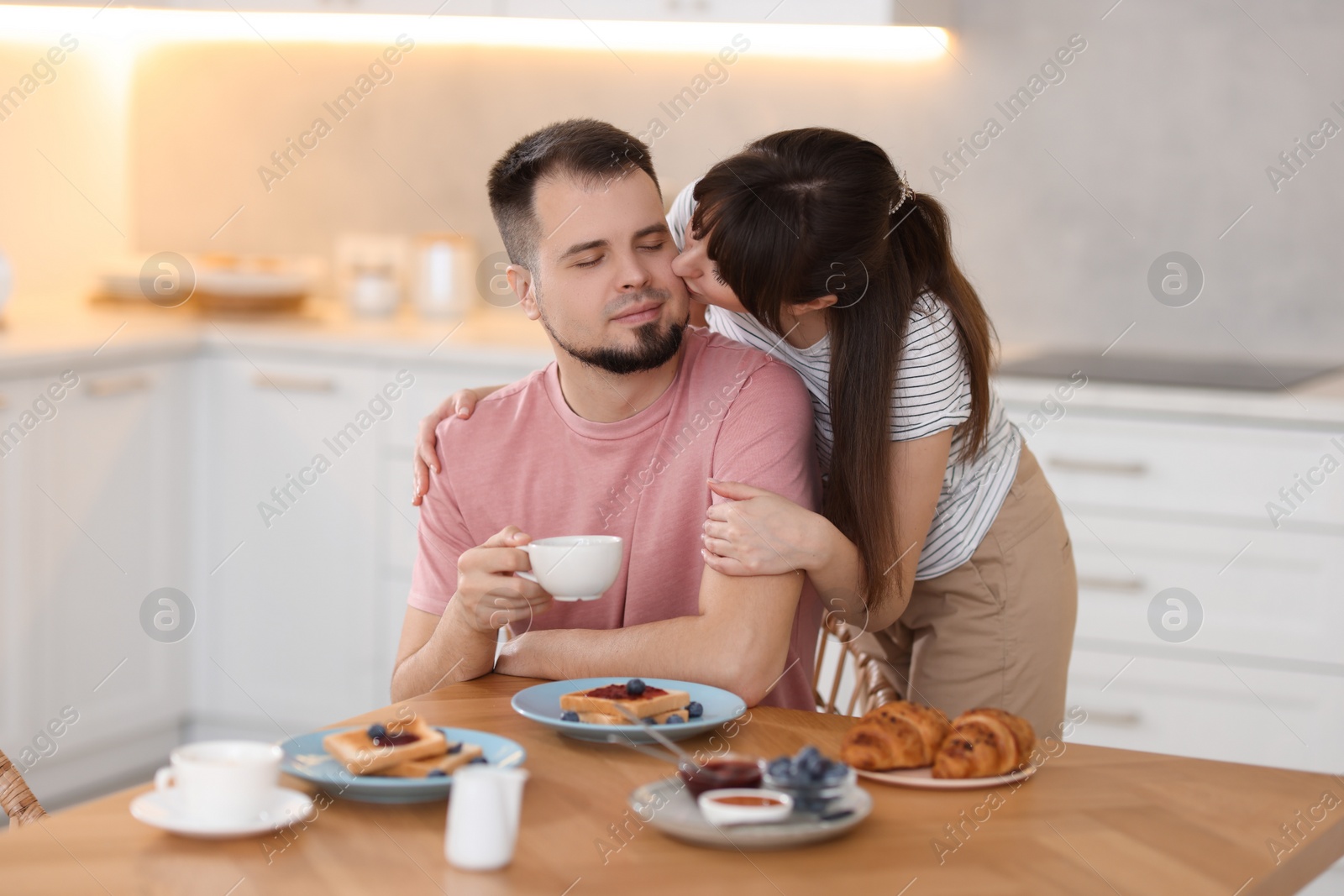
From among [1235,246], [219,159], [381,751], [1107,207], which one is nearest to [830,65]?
[1107,207]

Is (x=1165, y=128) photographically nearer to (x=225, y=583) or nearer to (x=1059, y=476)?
(x=1059, y=476)

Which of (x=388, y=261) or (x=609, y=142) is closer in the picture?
(x=609, y=142)

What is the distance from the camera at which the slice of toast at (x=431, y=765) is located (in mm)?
1171

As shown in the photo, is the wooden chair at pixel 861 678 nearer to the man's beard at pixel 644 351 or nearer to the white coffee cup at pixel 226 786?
the man's beard at pixel 644 351

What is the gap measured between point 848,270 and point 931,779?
61 cm

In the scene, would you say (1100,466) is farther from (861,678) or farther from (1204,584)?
(861,678)

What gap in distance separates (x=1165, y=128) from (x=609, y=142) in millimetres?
1861

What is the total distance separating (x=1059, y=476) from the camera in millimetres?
2736

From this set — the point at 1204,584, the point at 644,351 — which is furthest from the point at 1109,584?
the point at 644,351

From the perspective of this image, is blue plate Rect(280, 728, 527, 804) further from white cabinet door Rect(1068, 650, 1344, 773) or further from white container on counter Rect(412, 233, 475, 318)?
white container on counter Rect(412, 233, 475, 318)

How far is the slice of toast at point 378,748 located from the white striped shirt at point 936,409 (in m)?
0.67

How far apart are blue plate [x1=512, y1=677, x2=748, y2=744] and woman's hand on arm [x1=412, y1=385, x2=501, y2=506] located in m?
0.38

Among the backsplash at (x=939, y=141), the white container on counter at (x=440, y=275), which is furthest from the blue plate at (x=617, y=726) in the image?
the white container on counter at (x=440, y=275)

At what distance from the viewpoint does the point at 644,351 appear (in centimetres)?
171
